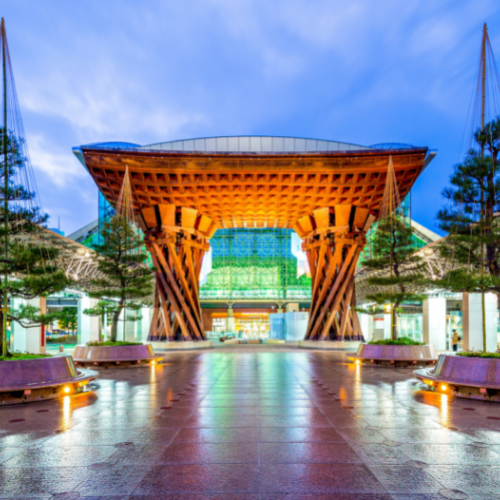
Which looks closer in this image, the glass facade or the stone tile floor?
the stone tile floor

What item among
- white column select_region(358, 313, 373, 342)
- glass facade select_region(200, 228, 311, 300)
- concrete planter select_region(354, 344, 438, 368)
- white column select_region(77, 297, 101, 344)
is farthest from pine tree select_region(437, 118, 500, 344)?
glass facade select_region(200, 228, 311, 300)

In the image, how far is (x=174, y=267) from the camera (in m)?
27.5

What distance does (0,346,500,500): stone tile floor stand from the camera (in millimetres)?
4145

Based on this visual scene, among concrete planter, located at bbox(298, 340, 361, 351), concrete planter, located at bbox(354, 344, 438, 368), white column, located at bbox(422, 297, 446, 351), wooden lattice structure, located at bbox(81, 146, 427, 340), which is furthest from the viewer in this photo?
white column, located at bbox(422, 297, 446, 351)

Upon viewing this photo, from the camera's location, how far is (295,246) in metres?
34.3

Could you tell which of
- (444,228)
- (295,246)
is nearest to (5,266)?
(444,228)

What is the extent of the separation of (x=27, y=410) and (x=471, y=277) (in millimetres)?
9026

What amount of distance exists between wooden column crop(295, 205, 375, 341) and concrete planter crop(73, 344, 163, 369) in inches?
550

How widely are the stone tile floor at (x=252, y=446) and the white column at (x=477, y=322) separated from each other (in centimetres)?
1434

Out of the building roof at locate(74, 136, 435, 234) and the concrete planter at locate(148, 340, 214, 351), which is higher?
the building roof at locate(74, 136, 435, 234)

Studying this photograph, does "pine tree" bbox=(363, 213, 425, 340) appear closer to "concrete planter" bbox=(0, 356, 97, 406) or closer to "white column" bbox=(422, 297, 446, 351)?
"white column" bbox=(422, 297, 446, 351)

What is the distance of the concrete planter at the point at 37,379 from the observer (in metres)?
8.47

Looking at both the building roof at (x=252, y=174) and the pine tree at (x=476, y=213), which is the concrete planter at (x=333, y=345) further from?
the pine tree at (x=476, y=213)

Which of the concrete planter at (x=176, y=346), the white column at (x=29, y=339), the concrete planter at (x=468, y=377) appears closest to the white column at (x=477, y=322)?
the concrete planter at (x=468, y=377)
